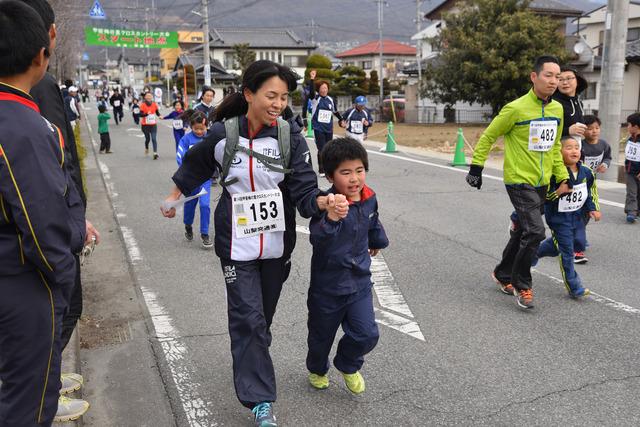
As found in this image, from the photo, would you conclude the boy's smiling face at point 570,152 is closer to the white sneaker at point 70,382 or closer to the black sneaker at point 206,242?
the black sneaker at point 206,242

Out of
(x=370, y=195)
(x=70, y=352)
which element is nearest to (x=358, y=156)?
(x=370, y=195)

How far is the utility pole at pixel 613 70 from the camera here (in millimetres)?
13094

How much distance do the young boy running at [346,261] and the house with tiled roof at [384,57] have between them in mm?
68701

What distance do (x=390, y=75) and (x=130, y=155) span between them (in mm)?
→ 55677

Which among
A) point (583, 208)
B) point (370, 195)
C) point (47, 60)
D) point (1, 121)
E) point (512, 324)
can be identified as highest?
point (47, 60)

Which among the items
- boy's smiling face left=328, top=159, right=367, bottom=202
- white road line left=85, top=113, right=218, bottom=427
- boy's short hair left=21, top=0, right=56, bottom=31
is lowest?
white road line left=85, top=113, right=218, bottom=427

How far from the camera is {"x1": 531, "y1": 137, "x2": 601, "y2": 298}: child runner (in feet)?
18.2

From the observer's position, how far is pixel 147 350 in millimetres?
4566

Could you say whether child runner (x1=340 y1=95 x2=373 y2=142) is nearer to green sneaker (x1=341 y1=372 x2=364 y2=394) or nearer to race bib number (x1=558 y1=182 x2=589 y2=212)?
race bib number (x1=558 y1=182 x2=589 y2=212)

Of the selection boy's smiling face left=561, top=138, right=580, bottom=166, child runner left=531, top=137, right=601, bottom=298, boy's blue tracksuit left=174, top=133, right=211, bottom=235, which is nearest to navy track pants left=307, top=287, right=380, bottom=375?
child runner left=531, top=137, right=601, bottom=298

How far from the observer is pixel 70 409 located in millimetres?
3428

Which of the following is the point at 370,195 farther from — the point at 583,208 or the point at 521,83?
the point at 521,83

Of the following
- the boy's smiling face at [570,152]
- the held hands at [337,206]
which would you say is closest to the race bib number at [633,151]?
the boy's smiling face at [570,152]

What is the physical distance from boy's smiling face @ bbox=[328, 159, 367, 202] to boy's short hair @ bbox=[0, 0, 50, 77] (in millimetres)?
1681
